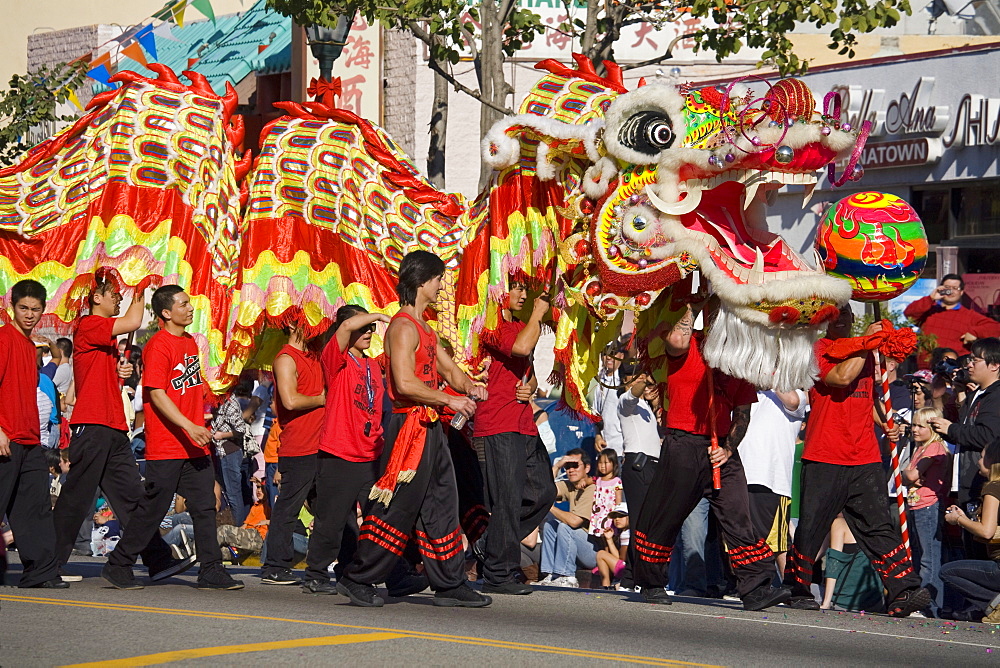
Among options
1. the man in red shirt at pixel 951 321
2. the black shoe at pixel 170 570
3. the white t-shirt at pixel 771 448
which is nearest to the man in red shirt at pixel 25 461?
the black shoe at pixel 170 570

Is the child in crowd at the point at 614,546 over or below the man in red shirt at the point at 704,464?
below

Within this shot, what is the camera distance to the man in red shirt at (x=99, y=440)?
868cm

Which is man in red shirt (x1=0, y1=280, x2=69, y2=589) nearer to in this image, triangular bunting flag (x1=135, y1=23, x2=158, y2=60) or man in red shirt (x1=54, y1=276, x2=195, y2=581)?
man in red shirt (x1=54, y1=276, x2=195, y2=581)

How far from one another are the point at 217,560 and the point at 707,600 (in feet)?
9.27

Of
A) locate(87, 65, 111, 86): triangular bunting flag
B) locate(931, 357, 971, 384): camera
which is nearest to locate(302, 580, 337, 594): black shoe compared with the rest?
locate(931, 357, 971, 384): camera

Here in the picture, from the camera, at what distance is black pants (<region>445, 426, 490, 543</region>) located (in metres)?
8.94

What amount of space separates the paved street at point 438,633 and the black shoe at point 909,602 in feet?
0.27

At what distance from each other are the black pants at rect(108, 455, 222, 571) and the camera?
4519 millimetres

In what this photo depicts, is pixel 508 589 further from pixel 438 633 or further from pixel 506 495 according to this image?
pixel 438 633

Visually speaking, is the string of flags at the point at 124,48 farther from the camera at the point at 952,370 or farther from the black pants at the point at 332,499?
the camera at the point at 952,370

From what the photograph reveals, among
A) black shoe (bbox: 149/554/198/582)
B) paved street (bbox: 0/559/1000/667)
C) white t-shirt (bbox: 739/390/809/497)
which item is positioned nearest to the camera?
paved street (bbox: 0/559/1000/667)

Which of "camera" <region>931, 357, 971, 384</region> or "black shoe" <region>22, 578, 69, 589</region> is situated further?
"camera" <region>931, 357, 971, 384</region>

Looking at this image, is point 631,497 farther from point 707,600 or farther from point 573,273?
point 573,273

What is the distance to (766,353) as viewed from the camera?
7.75 metres
